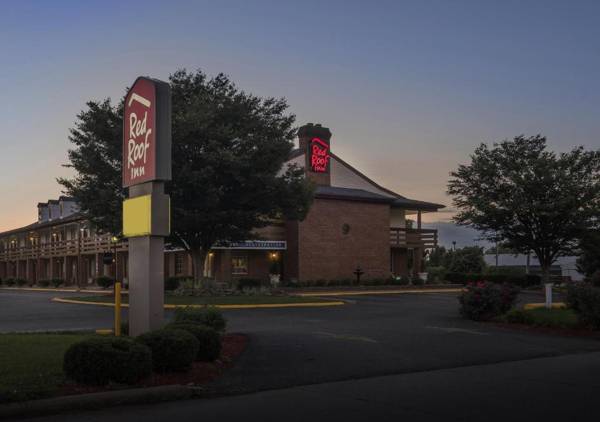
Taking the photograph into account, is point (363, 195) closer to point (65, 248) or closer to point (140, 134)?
point (65, 248)

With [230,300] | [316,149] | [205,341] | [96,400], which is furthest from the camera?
[316,149]

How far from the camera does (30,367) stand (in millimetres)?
9523

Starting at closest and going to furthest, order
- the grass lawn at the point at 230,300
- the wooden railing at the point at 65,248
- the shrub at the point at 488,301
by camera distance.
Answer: the shrub at the point at 488,301
the grass lawn at the point at 230,300
the wooden railing at the point at 65,248

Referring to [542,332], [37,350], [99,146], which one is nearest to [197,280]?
[99,146]

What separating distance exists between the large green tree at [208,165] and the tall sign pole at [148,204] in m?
14.9

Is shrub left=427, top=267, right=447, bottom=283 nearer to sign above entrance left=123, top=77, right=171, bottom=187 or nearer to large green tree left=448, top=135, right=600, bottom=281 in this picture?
large green tree left=448, top=135, right=600, bottom=281

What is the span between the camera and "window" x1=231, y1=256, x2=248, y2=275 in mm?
45156

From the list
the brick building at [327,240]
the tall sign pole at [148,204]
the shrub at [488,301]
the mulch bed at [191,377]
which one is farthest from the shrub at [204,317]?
the brick building at [327,240]

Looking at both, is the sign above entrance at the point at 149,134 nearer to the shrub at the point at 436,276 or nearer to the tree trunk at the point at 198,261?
the tree trunk at the point at 198,261

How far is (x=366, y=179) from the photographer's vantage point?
52.1 metres

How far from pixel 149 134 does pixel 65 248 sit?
53.2m

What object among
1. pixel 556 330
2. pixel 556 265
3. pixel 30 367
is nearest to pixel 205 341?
pixel 30 367

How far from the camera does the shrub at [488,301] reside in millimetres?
19969

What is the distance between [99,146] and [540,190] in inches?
1004
